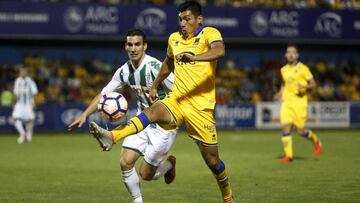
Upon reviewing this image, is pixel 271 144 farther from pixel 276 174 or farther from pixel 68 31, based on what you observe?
pixel 68 31

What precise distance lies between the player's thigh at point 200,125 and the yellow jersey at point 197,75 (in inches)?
3.2

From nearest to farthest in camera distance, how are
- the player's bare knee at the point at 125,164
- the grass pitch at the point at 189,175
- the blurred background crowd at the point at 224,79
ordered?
the player's bare knee at the point at 125,164, the grass pitch at the point at 189,175, the blurred background crowd at the point at 224,79

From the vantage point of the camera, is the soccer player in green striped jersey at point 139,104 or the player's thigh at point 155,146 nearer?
the soccer player in green striped jersey at point 139,104

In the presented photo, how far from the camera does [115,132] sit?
23.8 feet

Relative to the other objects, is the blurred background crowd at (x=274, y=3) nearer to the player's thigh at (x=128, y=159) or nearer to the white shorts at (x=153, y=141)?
the white shorts at (x=153, y=141)

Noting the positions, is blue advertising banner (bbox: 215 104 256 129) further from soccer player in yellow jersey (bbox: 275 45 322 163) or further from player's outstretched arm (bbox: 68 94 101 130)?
player's outstretched arm (bbox: 68 94 101 130)

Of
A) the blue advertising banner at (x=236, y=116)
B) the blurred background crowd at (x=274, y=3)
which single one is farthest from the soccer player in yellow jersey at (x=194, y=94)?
the blurred background crowd at (x=274, y=3)

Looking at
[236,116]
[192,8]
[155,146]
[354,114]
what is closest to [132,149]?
[155,146]

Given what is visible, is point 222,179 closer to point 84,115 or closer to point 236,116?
point 84,115

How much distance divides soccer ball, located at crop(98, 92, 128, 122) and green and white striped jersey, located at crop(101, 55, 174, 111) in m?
0.90

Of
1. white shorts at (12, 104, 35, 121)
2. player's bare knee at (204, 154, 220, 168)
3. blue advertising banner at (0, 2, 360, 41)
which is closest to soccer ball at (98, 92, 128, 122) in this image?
player's bare knee at (204, 154, 220, 168)

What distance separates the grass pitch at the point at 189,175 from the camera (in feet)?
32.4

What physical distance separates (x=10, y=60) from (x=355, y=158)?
19.4 meters

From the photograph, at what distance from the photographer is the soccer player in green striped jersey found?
842 cm
